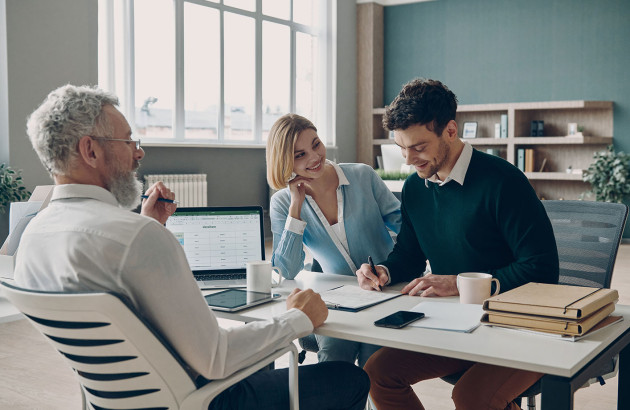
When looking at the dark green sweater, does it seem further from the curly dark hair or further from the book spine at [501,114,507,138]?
the book spine at [501,114,507,138]

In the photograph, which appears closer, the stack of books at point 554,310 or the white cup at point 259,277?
the stack of books at point 554,310

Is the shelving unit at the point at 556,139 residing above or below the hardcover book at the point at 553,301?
above

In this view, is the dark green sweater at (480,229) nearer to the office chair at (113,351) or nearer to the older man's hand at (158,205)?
the older man's hand at (158,205)

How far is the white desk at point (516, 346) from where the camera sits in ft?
4.09

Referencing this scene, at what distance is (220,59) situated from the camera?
24.7 ft

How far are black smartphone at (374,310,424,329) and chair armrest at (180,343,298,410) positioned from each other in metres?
0.22

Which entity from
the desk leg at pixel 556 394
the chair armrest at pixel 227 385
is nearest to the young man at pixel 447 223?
the chair armrest at pixel 227 385

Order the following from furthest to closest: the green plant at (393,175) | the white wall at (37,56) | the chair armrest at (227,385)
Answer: the green plant at (393,175) < the white wall at (37,56) < the chair armrest at (227,385)

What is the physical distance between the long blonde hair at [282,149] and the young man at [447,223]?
503 mm

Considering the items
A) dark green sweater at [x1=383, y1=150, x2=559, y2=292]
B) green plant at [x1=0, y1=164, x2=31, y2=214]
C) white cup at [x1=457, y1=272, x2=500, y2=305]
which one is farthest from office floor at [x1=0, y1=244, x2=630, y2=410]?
green plant at [x1=0, y1=164, x2=31, y2=214]

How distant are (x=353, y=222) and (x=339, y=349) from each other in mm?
505

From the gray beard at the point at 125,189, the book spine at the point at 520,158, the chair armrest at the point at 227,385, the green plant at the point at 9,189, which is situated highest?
the book spine at the point at 520,158

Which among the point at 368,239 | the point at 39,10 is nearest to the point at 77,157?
the point at 368,239

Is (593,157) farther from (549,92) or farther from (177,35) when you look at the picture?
(177,35)
